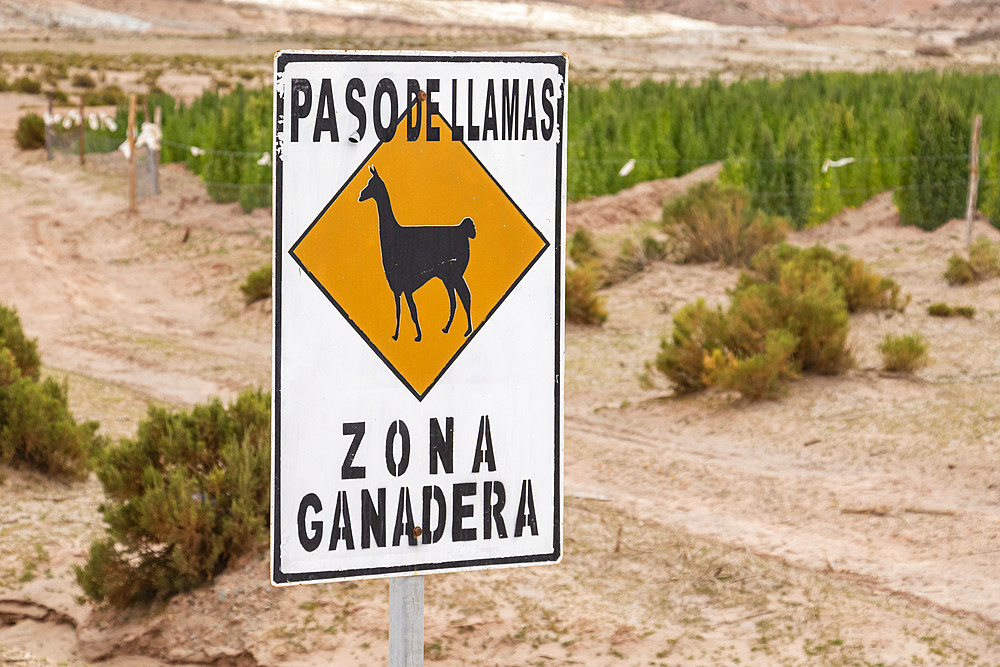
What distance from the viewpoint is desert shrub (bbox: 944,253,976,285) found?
574 inches

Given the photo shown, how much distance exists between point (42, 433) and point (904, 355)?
295 inches

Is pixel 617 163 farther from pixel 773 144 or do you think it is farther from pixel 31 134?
pixel 31 134

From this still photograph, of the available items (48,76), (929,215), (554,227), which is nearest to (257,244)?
(929,215)

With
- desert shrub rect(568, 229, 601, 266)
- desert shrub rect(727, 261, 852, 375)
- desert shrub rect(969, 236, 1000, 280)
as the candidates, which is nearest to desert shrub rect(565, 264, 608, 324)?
desert shrub rect(568, 229, 601, 266)

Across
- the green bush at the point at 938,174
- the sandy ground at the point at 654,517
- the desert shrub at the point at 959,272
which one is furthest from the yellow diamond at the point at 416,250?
the green bush at the point at 938,174

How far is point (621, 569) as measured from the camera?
20.7ft

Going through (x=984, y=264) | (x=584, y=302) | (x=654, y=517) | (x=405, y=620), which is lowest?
(x=654, y=517)

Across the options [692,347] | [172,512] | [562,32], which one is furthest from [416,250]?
[562,32]

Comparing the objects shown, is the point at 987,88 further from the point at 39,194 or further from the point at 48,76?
the point at 48,76

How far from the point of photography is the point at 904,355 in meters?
10.5

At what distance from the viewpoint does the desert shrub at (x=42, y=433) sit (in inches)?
302

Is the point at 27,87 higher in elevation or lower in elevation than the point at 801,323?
higher

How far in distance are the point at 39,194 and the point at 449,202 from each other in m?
24.6

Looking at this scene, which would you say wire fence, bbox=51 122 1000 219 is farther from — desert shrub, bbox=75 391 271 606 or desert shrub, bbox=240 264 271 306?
desert shrub, bbox=75 391 271 606
